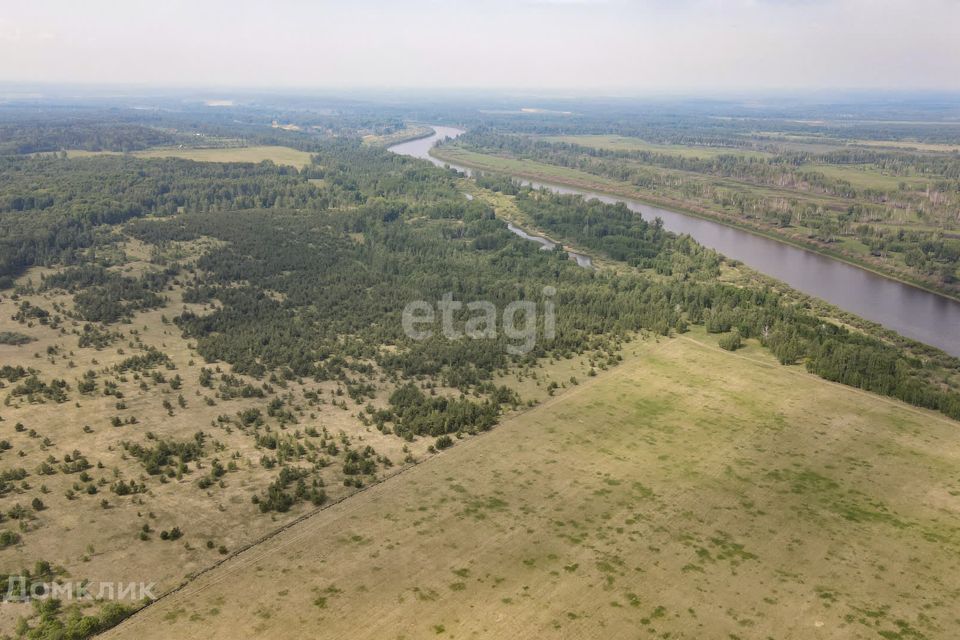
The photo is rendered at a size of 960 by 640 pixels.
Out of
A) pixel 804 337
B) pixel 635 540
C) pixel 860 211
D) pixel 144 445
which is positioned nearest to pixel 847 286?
pixel 804 337

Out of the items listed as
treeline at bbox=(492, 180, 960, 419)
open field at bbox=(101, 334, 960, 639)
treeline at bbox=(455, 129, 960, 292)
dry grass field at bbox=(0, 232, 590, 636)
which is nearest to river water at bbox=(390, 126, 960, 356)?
treeline at bbox=(455, 129, 960, 292)

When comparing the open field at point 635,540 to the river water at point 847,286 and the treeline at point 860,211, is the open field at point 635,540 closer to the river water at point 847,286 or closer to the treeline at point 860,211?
the river water at point 847,286

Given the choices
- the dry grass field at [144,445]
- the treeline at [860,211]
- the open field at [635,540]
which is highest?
the treeline at [860,211]

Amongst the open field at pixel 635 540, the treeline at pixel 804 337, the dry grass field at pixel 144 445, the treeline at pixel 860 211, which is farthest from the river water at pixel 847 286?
the dry grass field at pixel 144 445

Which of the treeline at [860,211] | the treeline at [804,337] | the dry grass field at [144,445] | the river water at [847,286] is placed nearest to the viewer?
the dry grass field at [144,445]

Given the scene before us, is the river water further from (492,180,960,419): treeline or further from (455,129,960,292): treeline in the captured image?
(492,180,960,419): treeline
